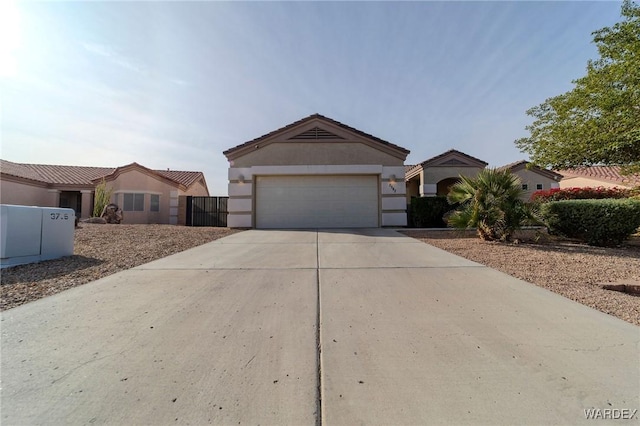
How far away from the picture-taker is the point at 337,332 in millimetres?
2865

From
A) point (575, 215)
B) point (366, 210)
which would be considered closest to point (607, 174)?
point (575, 215)

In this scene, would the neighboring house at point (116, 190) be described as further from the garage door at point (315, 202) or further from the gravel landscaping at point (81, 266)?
the gravel landscaping at point (81, 266)

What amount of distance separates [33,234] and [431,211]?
14579 mm

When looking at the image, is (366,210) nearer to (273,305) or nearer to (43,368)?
(273,305)

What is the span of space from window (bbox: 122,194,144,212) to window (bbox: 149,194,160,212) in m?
0.61

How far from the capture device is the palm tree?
814 cm

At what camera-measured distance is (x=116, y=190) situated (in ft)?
62.8

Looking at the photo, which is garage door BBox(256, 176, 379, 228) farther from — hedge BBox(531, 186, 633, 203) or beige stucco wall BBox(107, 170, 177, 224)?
beige stucco wall BBox(107, 170, 177, 224)

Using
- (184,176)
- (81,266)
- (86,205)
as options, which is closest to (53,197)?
(86,205)

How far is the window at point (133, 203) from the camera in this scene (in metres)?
19.3

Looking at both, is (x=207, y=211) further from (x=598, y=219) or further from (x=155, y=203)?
(x=598, y=219)

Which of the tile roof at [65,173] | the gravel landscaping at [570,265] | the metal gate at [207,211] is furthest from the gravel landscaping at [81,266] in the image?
the tile roof at [65,173]

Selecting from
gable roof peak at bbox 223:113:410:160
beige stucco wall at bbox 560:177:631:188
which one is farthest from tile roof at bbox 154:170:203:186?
beige stucco wall at bbox 560:177:631:188

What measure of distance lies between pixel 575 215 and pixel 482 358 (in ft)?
29.6
